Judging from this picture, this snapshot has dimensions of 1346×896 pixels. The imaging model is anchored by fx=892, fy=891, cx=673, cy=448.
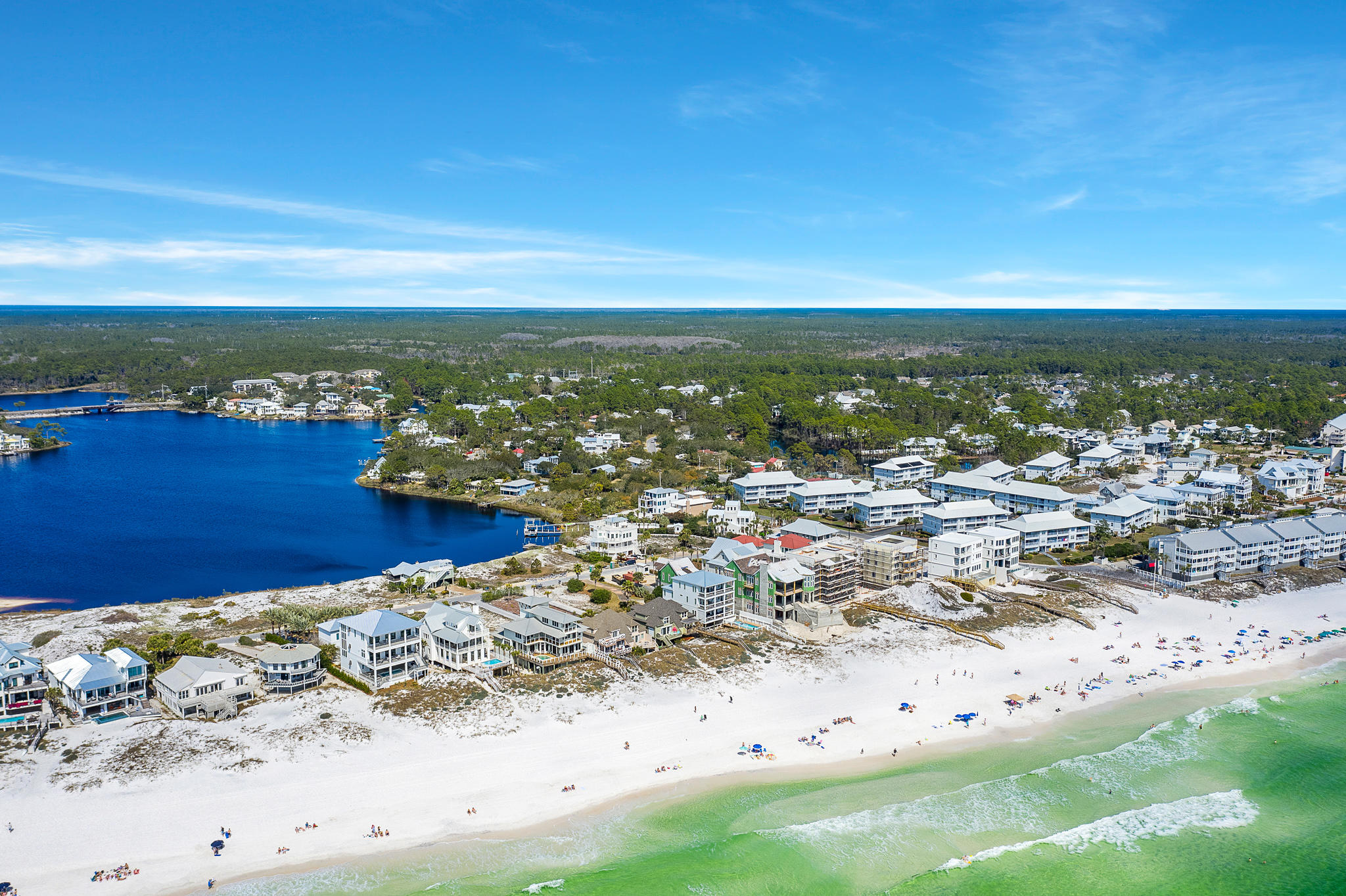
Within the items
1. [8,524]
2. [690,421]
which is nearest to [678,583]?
[8,524]

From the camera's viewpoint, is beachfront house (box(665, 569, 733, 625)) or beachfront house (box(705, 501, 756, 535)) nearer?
beachfront house (box(665, 569, 733, 625))

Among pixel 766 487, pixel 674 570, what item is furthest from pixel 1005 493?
pixel 674 570

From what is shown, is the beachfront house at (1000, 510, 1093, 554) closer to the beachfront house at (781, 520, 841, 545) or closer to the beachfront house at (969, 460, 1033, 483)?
the beachfront house at (781, 520, 841, 545)

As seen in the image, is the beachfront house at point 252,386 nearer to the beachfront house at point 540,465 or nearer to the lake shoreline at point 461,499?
the lake shoreline at point 461,499

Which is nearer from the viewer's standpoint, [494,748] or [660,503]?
[494,748]

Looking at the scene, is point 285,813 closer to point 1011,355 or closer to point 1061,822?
point 1061,822

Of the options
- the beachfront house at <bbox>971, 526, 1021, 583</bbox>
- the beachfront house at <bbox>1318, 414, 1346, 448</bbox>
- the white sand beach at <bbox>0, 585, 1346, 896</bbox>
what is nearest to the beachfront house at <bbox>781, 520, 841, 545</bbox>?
the beachfront house at <bbox>971, 526, 1021, 583</bbox>

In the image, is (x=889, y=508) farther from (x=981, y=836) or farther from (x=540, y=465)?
(x=981, y=836)

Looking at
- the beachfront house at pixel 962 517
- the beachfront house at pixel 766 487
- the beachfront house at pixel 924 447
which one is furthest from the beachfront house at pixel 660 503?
the beachfront house at pixel 924 447
